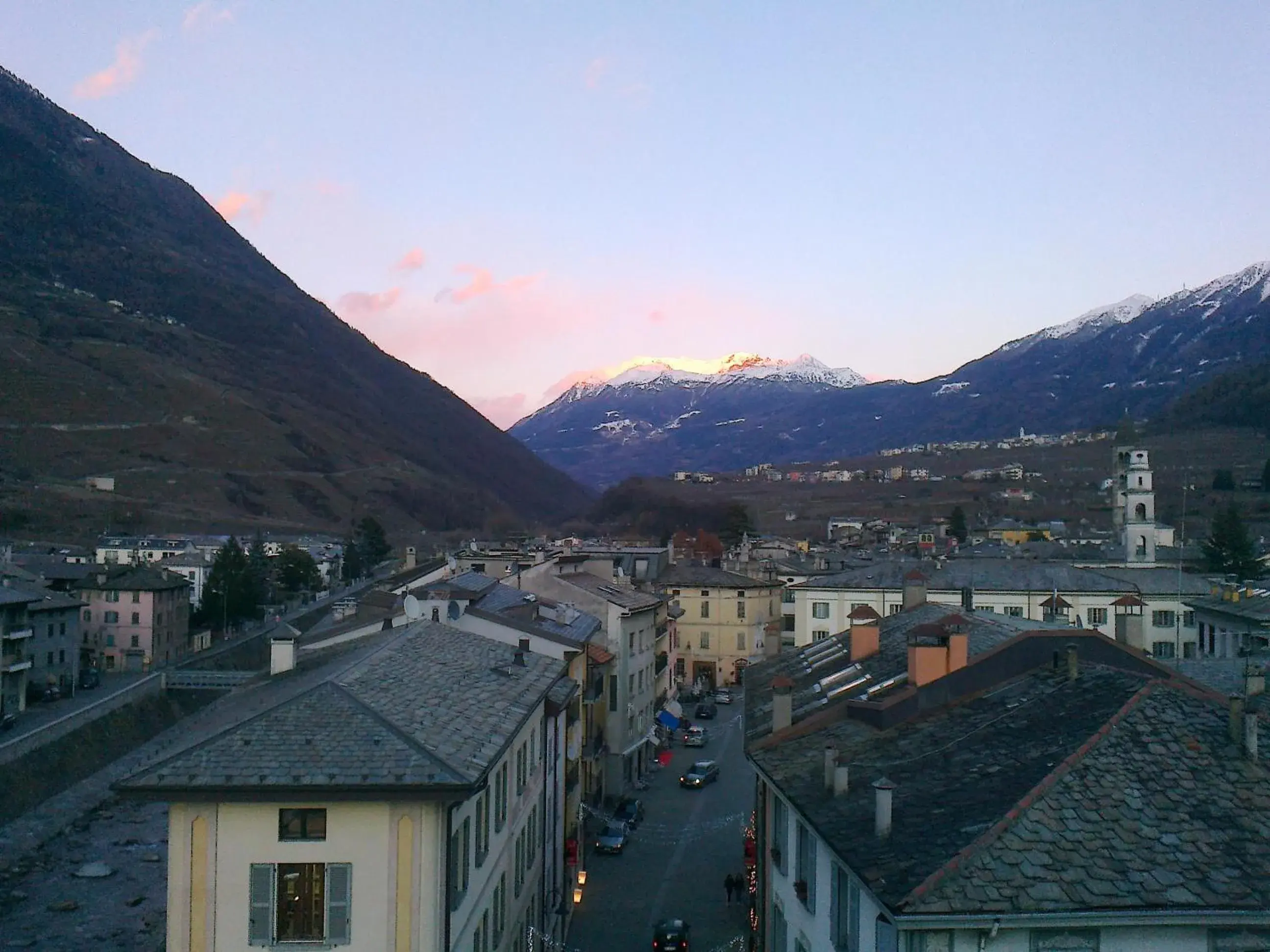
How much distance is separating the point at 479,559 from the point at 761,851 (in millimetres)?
38087

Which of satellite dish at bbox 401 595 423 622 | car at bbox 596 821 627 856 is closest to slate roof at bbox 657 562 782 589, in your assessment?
car at bbox 596 821 627 856

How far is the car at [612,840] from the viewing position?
32.5 meters

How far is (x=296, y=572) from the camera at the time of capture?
314 ft

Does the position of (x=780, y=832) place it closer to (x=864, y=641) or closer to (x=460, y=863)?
(x=460, y=863)

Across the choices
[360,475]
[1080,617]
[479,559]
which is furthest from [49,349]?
[1080,617]

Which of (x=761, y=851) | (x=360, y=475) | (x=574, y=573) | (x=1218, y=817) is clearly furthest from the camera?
(x=360, y=475)

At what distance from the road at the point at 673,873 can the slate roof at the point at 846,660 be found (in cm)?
466

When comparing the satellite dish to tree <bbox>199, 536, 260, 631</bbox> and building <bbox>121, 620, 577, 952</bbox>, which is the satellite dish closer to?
building <bbox>121, 620, 577, 952</bbox>

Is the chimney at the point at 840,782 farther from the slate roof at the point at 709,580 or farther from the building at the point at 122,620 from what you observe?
the building at the point at 122,620

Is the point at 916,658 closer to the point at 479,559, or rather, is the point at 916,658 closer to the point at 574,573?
the point at 574,573

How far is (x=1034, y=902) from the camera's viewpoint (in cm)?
1030

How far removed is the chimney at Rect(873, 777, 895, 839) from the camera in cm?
1221

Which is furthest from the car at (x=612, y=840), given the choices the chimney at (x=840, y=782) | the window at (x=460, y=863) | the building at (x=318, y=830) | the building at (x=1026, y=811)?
the chimney at (x=840, y=782)

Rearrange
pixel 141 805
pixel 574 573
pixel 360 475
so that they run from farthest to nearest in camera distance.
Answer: pixel 360 475, pixel 574 573, pixel 141 805
